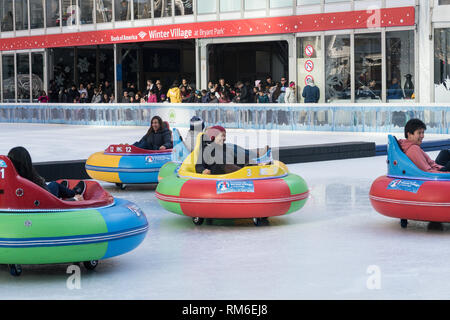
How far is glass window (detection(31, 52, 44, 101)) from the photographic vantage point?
1505 inches

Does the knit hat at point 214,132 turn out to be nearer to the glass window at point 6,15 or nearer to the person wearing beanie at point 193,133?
the person wearing beanie at point 193,133

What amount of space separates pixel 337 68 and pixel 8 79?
1931cm

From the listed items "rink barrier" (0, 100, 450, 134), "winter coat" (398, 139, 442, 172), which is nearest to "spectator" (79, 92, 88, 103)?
"rink barrier" (0, 100, 450, 134)

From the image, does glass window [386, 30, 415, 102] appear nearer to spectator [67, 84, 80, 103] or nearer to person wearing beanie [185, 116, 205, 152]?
spectator [67, 84, 80, 103]

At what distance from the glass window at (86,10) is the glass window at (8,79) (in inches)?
219

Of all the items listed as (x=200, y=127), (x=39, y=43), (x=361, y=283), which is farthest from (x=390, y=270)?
(x=39, y=43)

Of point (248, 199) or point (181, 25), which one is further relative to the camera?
point (181, 25)

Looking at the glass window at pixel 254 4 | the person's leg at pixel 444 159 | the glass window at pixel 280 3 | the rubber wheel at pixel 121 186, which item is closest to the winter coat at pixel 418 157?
the person's leg at pixel 444 159

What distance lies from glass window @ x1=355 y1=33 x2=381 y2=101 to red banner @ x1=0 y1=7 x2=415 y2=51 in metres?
0.46

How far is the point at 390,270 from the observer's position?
6.52 metres

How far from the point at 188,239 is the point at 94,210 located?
1.83m

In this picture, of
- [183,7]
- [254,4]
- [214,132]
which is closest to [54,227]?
[214,132]

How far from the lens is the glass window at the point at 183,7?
31.6 m
